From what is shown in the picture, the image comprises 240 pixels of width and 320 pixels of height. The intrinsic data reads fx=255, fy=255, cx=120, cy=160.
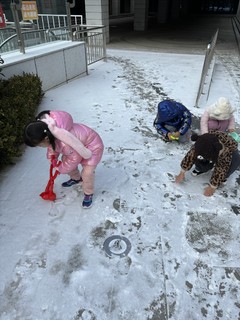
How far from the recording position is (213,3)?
33.7 meters

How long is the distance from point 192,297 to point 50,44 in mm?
6060

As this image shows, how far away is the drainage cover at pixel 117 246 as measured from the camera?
6.78 ft

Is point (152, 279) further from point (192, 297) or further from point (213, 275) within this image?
point (213, 275)

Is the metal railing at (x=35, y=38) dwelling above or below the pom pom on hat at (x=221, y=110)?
above

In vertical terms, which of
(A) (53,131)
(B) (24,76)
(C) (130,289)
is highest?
(A) (53,131)

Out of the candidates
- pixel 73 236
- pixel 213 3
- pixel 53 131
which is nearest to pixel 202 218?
pixel 73 236

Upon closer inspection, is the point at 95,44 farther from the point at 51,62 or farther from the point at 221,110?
the point at 221,110

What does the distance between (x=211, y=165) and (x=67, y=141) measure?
162 cm

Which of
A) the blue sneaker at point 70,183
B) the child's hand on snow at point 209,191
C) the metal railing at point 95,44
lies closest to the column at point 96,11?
the metal railing at point 95,44

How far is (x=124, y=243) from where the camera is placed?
2146mm

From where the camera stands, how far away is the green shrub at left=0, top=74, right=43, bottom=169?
2.81 metres

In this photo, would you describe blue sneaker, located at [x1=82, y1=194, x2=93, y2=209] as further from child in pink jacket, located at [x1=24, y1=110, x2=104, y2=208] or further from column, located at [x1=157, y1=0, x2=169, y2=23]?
column, located at [x1=157, y1=0, x2=169, y2=23]

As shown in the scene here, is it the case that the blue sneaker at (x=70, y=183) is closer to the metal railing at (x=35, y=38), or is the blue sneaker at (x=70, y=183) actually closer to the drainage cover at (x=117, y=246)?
the drainage cover at (x=117, y=246)

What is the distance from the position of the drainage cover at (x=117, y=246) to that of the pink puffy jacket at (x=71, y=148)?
26.7 inches
